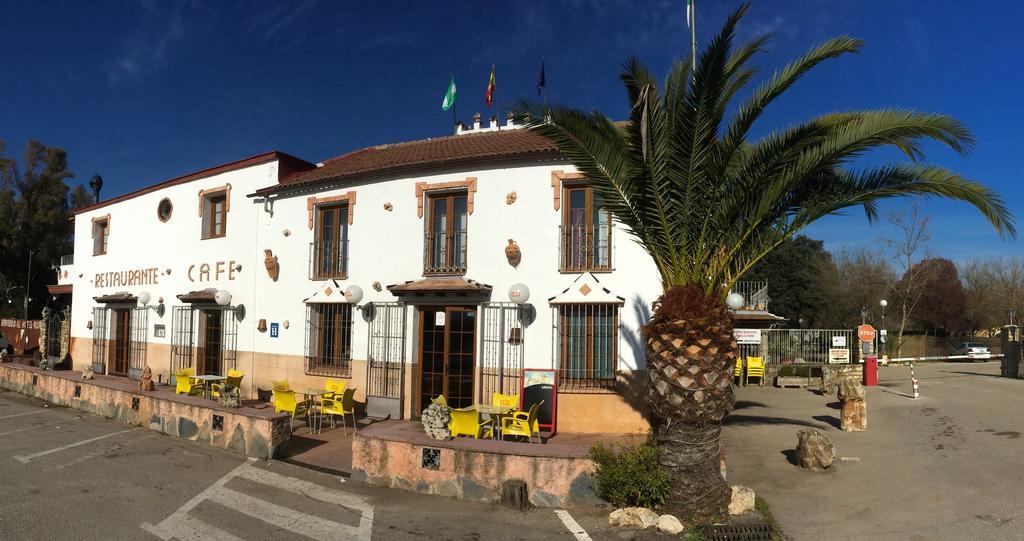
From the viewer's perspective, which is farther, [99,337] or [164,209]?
[99,337]

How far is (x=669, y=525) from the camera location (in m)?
6.43

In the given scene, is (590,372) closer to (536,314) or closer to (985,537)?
(536,314)

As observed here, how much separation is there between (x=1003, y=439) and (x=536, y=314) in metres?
8.21

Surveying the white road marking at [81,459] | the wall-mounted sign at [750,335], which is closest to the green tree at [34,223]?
the white road marking at [81,459]

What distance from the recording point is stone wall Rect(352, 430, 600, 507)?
Result: 7.14m

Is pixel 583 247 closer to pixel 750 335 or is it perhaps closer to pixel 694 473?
pixel 694 473

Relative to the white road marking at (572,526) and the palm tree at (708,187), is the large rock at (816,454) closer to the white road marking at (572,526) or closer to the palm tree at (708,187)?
the palm tree at (708,187)

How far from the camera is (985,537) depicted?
606 centimetres

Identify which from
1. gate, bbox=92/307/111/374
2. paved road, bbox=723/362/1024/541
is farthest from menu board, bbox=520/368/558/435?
gate, bbox=92/307/111/374

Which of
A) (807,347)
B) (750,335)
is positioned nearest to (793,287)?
(807,347)

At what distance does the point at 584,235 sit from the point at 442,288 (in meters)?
2.90

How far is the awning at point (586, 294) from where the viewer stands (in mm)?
10734

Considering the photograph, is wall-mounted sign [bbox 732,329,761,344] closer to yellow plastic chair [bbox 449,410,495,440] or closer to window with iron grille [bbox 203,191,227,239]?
yellow plastic chair [bbox 449,410,495,440]

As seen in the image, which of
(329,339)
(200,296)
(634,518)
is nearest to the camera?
(634,518)
